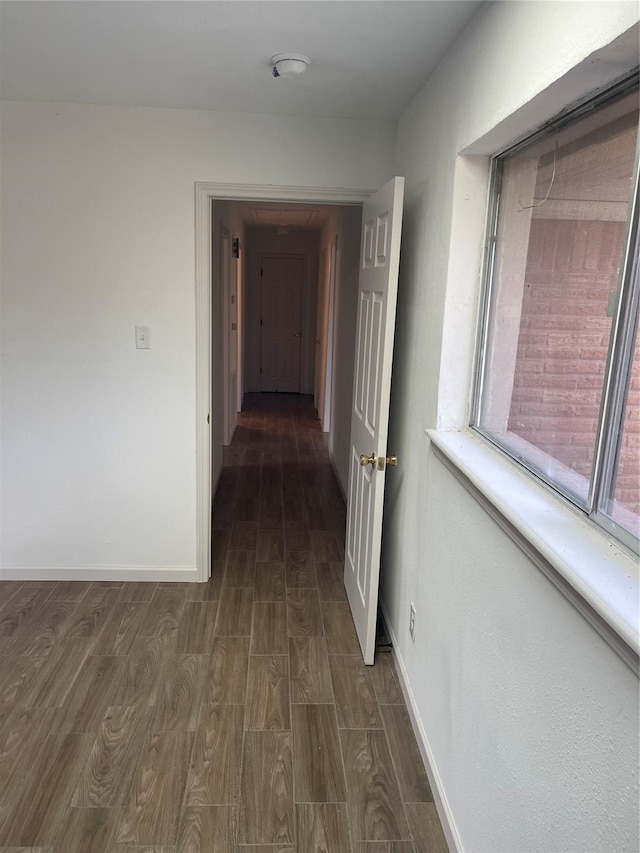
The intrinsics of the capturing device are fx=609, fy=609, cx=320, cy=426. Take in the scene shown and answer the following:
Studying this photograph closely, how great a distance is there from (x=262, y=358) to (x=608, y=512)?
8.05 m

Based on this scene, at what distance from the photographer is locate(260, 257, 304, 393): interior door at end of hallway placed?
874 cm

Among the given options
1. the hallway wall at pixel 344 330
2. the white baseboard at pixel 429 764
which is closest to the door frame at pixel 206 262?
the white baseboard at pixel 429 764

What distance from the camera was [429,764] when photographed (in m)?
1.97

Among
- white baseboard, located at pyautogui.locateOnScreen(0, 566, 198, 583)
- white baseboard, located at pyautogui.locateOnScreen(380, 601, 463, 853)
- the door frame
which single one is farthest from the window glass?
white baseboard, located at pyautogui.locateOnScreen(0, 566, 198, 583)

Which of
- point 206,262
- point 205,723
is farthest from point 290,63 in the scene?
point 205,723

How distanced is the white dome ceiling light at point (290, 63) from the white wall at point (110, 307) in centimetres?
71

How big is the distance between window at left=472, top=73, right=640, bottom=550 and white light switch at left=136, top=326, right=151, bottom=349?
1753 millimetres

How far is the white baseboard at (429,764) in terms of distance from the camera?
1.71 meters

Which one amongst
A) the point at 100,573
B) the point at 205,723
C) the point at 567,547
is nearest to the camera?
the point at 567,547

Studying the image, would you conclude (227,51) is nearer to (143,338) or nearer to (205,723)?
(143,338)

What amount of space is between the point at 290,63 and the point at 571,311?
1400 millimetres

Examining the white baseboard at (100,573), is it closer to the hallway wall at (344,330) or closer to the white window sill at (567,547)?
the hallway wall at (344,330)

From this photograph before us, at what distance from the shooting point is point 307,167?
2900 millimetres

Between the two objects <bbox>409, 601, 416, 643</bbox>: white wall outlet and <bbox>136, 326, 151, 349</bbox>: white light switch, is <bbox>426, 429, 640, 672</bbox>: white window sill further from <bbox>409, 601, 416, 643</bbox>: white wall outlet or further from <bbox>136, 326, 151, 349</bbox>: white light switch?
<bbox>136, 326, 151, 349</bbox>: white light switch
